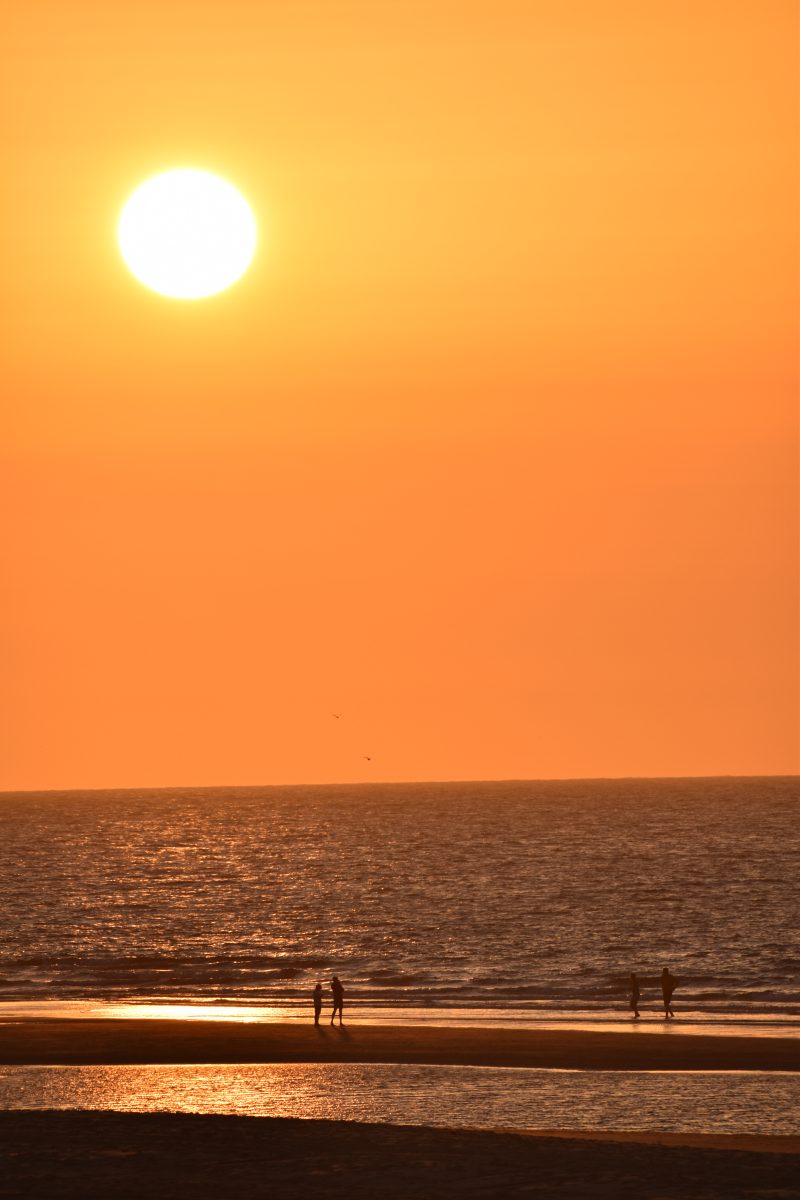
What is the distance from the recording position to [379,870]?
15925 cm

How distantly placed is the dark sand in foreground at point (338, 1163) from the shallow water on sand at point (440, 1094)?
6.24 meters

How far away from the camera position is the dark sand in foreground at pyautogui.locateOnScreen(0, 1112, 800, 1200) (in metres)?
26.0

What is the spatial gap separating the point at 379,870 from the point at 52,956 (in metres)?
73.2

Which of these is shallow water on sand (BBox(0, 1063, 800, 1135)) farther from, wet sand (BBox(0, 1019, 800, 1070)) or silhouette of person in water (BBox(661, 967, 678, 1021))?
silhouette of person in water (BBox(661, 967, 678, 1021))

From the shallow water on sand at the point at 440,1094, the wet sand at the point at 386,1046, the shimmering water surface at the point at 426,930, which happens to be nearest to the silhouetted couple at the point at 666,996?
the shimmering water surface at the point at 426,930

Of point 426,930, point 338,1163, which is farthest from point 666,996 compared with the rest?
point 426,930

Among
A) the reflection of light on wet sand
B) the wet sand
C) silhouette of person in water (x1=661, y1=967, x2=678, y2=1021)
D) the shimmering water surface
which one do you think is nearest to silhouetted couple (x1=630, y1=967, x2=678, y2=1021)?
silhouette of person in water (x1=661, y1=967, x2=678, y2=1021)

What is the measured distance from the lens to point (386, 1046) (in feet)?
168

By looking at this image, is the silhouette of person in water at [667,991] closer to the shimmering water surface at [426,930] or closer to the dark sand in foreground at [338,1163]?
the shimmering water surface at [426,930]

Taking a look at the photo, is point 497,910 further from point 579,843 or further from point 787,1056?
point 579,843

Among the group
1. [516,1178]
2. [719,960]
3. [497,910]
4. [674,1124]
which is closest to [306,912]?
[497,910]

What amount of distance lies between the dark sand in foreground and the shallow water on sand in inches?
246

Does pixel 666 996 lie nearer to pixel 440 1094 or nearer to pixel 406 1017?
pixel 406 1017

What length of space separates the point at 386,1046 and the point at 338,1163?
23656mm
